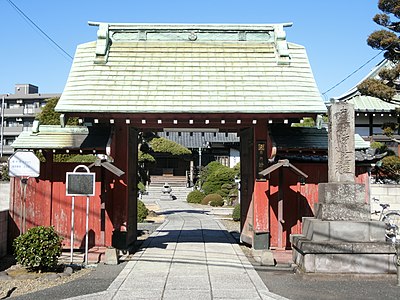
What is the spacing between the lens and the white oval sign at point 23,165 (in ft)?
37.1

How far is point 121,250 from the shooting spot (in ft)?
40.5

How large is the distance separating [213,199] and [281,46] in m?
25.7

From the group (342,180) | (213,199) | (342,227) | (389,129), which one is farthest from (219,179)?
(342,227)

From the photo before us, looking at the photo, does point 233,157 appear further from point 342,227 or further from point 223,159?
point 342,227

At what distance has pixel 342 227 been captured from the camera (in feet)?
33.1

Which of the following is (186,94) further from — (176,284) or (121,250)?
(176,284)

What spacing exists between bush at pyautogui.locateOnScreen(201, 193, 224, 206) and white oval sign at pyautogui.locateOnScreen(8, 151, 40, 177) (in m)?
27.2

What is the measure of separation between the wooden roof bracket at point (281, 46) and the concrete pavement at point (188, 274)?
5740mm

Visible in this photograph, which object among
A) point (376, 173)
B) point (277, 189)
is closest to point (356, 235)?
point (277, 189)

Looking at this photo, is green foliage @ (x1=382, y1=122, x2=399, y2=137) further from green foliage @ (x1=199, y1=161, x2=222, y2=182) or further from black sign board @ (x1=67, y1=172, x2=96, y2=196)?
green foliage @ (x1=199, y1=161, x2=222, y2=182)

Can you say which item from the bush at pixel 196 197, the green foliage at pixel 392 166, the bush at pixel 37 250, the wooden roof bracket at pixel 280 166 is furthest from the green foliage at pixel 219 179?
the bush at pixel 37 250

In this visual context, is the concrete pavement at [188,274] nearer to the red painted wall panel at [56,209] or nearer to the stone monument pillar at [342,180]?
the red painted wall panel at [56,209]

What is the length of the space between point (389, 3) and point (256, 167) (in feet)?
48.6

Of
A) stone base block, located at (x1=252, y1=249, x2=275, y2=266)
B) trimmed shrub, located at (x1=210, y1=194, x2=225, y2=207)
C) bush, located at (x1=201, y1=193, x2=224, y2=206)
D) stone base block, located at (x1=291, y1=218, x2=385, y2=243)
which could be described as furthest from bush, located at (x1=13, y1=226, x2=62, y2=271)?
bush, located at (x1=201, y1=193, x2=224, y2=206)
